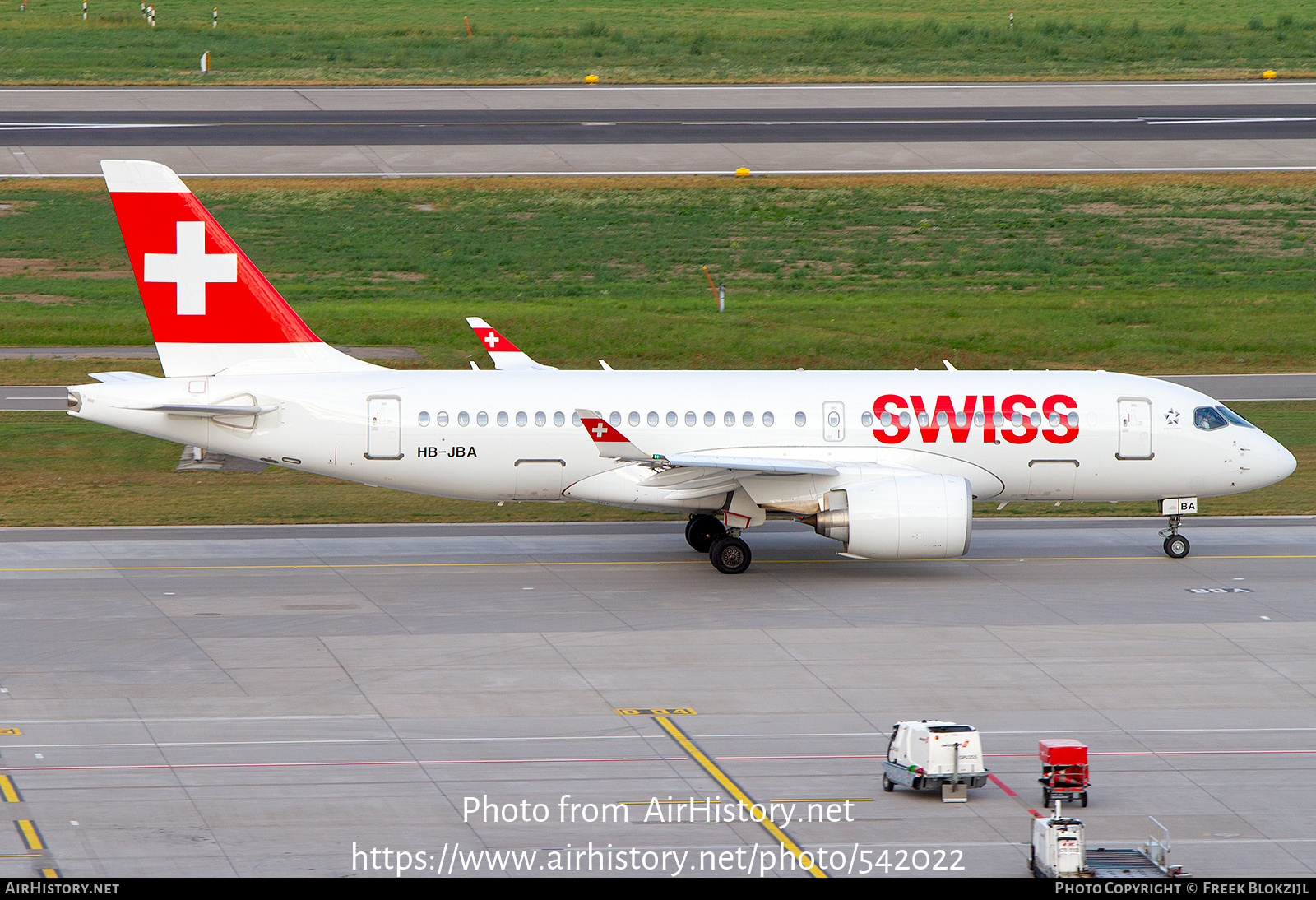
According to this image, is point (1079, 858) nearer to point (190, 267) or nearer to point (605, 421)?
point (605, 421)

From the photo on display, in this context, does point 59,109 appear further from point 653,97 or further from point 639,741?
point 639,741

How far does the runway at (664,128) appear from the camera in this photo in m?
63.7

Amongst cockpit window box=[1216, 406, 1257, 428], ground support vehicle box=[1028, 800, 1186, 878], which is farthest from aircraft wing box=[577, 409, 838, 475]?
ground support vehicle box=[1028, 800, 1186, 878]

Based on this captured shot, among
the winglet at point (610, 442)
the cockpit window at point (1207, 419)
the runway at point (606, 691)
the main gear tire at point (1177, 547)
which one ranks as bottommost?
the runway at point (606, 691)

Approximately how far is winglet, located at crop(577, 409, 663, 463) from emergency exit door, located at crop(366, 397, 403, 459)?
4052 millimetres

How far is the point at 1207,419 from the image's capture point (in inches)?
1192

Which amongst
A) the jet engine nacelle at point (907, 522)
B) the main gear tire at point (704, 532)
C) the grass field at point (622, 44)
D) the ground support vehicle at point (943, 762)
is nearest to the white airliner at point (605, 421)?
the jet engine nacelle at point (907, 522)

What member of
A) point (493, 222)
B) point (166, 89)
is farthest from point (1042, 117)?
point (166, 89)

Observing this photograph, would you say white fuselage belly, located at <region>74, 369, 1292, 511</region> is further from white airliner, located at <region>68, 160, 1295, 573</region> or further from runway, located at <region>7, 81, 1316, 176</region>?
runway, located at <region>7, 81, 1316, 176</region>

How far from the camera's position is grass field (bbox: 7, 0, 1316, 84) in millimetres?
78000

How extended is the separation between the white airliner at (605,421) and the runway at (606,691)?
166 centimetres

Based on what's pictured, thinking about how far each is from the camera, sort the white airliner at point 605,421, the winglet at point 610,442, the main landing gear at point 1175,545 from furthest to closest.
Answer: the main landing gear at point 1175,545, the white airliner at point 605,421, the winglet at point 610,442

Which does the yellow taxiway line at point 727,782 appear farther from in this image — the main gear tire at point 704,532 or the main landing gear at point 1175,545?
the main landing gear at point 1175,545

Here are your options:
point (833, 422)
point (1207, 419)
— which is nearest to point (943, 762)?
point (833, 422)
